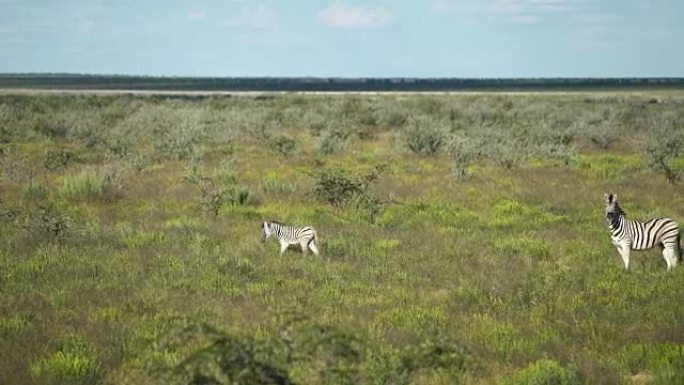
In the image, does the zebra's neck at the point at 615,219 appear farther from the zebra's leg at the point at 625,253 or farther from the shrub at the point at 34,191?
the shrub at the point at 34,191

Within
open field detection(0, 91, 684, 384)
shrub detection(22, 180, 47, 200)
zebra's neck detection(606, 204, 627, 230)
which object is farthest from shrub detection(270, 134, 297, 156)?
zebra's neck detection(606, 204, 627, 230)

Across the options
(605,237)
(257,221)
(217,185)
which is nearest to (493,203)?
(605,237)

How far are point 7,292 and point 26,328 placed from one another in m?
2.06

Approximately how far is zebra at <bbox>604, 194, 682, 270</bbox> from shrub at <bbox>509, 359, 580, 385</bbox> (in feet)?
19.5

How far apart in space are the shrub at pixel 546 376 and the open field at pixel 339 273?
0.03 m

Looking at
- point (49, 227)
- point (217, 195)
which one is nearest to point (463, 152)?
point (217, 195)

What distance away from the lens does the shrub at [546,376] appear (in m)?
8.05

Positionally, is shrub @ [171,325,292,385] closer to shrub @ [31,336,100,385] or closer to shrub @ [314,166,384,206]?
shrub @ [31,336,100,385]

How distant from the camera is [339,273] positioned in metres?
13.3

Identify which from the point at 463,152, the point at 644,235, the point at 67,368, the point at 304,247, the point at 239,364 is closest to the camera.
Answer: the point at 239,364

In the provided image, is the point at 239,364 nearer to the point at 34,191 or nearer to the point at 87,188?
the point at 87,188

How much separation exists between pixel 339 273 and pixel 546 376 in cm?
570

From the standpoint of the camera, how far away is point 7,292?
11461 millimetres

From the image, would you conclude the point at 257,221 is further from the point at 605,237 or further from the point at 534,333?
the point at 534,333
